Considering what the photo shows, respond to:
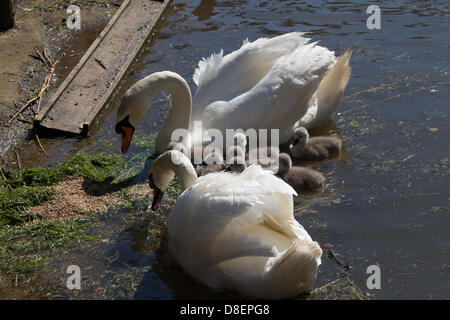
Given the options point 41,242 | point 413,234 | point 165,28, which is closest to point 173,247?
point 41,242

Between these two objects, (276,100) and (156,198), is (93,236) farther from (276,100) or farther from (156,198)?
(276,100)

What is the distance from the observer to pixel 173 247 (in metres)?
5.44

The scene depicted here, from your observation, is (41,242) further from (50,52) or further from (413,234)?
(50,52)

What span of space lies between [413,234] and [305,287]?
4.66 feet

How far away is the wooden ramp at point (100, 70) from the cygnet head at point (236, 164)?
6.89 feet

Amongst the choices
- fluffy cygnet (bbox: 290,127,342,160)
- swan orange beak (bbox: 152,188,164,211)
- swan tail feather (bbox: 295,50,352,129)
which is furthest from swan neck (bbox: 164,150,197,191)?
swan tail feather (bbox: 295,50,352,129)

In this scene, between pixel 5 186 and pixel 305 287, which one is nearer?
pixel 305 287

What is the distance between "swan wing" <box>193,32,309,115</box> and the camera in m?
7.51

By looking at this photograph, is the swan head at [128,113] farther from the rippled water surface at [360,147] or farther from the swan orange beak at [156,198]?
the swan orange beak at [156,198]

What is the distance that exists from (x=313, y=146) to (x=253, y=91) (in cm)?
89

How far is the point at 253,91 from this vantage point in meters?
7.27

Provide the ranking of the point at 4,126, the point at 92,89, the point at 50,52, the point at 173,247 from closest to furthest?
the point at 173,247 < the point at 4,126 < the point at 92,89 < the point at 50,52

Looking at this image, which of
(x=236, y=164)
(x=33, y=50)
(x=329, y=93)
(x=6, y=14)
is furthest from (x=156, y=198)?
(x=6, y=14)

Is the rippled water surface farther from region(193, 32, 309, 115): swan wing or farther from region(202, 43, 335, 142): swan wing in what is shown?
region(193, 32, 309, 115): swan wing
